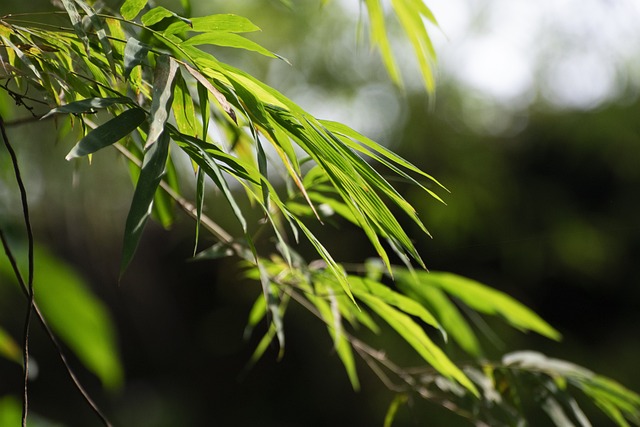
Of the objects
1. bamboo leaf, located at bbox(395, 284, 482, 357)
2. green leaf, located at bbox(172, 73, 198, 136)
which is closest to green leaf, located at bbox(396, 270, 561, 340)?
bamboo leaf, located at bbox(395, 284, 482, 357)

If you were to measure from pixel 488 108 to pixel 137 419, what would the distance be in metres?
2.05

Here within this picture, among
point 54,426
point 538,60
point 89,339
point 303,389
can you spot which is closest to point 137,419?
point 303,389

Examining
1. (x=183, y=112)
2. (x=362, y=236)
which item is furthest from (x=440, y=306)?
(x=362, y=236)

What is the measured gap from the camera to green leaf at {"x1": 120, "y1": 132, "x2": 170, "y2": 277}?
0.32 meters

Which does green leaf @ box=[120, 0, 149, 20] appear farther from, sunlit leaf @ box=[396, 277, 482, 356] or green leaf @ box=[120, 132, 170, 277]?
sunlit leaf @ box=[396, 277, 482, 356]

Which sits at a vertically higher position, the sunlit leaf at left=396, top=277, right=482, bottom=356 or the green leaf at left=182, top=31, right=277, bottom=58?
the green leaf at left=182, top=31, right=277, bottom=58

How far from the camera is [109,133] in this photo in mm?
344

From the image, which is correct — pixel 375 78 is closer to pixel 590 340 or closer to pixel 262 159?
pixel 590 340

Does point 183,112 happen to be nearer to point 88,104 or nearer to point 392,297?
point 88,104

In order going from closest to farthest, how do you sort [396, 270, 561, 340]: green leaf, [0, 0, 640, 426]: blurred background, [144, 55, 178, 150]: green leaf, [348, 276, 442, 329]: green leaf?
[144, 55, 178, 150]: green leaf → [348, 276, 442, 329]: green leaf → [396, 270, 561, 340]: green leaf → [0, 0, 640, 426]: blurred background

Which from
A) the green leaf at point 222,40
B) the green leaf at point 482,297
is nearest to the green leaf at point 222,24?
the green leaf at point 222,40

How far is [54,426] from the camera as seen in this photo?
2.60 ft

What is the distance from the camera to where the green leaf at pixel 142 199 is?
1.05 ft

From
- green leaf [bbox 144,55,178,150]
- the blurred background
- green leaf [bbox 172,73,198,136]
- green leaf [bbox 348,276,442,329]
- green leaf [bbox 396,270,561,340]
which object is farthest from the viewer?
the blurred background
